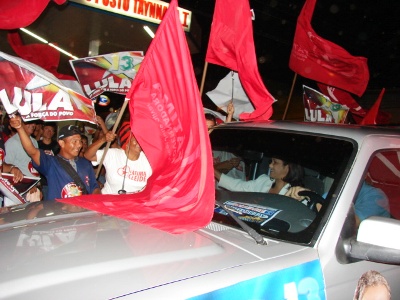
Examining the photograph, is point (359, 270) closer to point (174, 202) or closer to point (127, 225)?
point (174, 202)

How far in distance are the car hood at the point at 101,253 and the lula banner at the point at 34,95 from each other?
1.39 m

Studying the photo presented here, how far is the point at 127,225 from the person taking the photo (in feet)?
7.78

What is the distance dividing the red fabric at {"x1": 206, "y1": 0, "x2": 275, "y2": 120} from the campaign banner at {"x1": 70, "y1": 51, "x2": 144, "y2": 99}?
1356 millimetres

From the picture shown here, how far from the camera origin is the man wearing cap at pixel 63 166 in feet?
12.2

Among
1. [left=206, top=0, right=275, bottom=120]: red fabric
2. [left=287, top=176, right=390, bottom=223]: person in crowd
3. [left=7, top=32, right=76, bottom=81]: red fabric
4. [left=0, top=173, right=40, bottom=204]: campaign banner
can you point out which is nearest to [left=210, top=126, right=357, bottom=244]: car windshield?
[left=287, top=176, right=390, bottom=223]: person in crowd

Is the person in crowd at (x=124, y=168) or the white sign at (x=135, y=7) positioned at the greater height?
the white sign at (x=135, y=7)

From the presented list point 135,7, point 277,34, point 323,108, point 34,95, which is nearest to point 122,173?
point 34,95

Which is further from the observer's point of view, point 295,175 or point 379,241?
point 295,175

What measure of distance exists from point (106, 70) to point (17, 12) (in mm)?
1600

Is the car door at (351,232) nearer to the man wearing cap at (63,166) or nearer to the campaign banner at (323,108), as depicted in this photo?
the man wearing cap at (63,166)

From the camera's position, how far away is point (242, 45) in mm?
4383

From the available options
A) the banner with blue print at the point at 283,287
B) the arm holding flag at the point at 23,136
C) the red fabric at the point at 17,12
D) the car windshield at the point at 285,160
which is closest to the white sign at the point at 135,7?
the red fabric at the point at 17,12

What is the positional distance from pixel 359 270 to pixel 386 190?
100 cm

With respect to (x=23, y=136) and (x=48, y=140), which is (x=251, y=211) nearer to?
(x=23, y=136)
